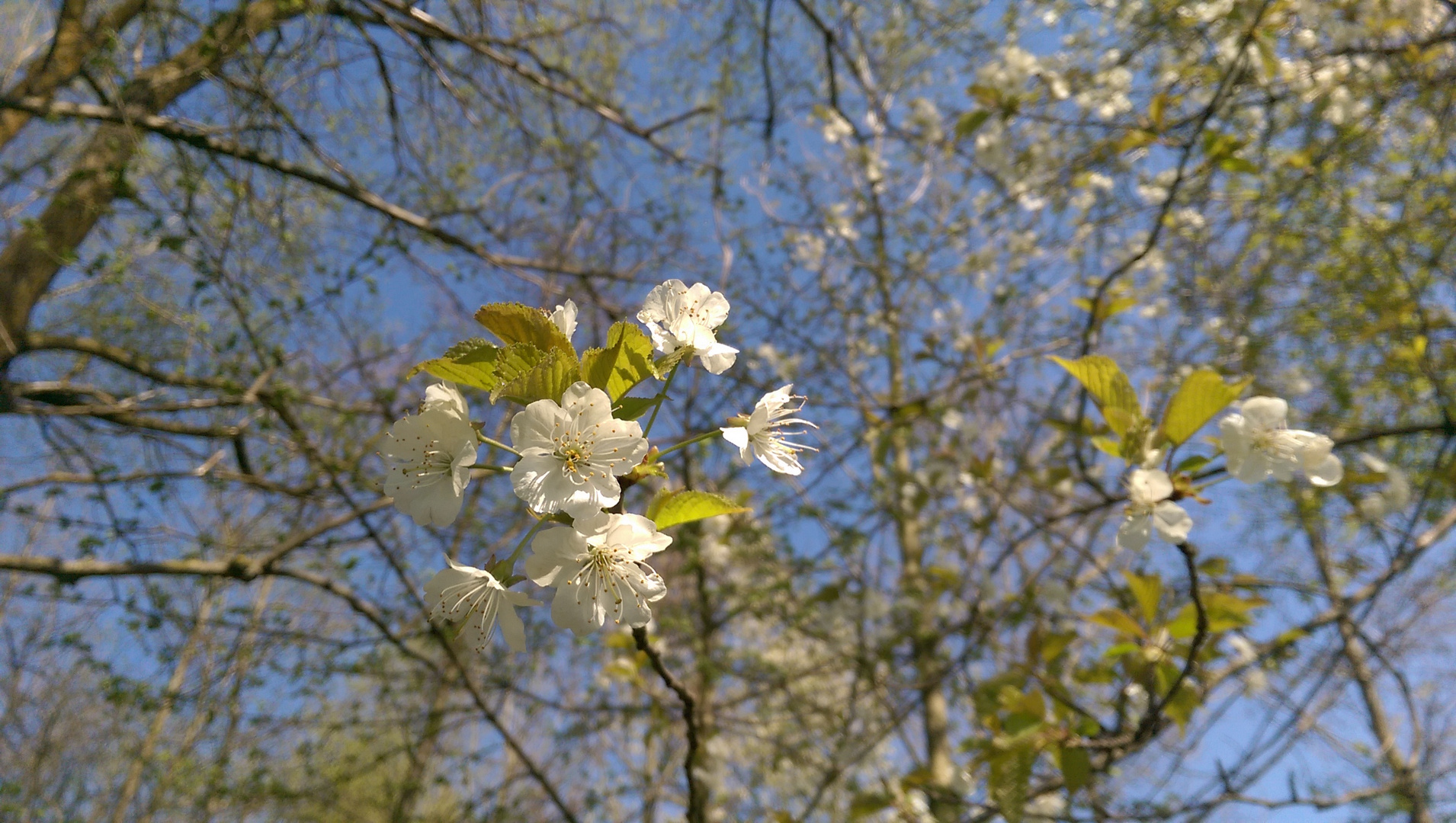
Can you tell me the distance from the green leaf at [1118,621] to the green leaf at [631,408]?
1242mm

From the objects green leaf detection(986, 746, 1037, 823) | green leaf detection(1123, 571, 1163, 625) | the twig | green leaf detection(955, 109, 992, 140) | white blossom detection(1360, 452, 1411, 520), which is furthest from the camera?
white blossom detection(1360, 452, 1411, 520)

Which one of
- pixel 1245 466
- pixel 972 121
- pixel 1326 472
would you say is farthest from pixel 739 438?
pixel 972 121

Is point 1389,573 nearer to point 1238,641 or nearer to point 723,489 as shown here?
point 1238,641

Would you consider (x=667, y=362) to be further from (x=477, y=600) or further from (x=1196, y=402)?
(x=1196, y=402)

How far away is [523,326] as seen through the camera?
0.72 meters

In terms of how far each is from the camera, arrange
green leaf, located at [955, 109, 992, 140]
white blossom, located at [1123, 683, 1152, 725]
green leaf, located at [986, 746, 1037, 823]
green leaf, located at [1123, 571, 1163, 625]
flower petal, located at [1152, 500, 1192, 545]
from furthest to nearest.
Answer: green leaf, located at [955, 109, 992, 140] < white blossom, located at [1123, 683, 1152, 725] < green leaf, located at [1123, 571, 1163, 625] < green leaf, located at [986, 746, 1037, 823] < flower petal, located at [1152, 500, 1192, 545]

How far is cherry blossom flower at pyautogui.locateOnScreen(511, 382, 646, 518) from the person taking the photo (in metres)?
0.67

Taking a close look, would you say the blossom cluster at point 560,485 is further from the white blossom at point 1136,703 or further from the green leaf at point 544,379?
the white blossom at point 1136,703

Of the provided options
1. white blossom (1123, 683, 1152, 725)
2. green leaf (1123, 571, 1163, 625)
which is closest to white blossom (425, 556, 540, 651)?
green leaf (1123, 571, 1163, 625)

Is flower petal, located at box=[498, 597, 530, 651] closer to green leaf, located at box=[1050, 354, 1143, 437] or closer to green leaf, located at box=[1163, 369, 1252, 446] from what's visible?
green leaf, located at box=[1050, 354, 1143, 437]

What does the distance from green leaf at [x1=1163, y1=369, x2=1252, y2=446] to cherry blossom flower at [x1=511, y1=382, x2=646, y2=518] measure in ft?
2.85

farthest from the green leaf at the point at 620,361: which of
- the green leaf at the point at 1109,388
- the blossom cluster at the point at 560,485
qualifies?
the green leaf at the point at 1109,388

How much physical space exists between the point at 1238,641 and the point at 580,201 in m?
3.12

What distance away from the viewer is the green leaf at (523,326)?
700mm
